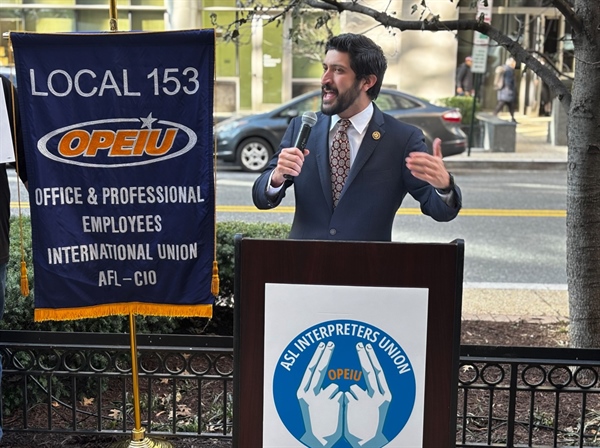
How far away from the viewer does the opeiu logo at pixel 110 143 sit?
11.9 ft

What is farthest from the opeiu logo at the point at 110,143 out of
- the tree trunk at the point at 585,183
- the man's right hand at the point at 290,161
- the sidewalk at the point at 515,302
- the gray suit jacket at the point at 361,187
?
the sidewalk at the point at 515,302

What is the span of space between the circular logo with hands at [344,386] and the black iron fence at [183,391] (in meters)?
1.07

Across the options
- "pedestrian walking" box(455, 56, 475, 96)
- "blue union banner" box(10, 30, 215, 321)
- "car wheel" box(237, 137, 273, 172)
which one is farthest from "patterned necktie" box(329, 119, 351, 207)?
"pedestrian walking" box(455, 56, 475, 96)

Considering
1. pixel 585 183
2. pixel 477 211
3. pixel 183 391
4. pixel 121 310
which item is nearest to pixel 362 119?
pixel 121 310

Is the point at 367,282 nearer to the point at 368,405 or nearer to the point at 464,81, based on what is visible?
the point at 368,405

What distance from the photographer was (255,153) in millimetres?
16672

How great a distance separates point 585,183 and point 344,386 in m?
2.64

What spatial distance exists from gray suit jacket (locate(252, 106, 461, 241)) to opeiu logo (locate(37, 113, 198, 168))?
0.45 meters

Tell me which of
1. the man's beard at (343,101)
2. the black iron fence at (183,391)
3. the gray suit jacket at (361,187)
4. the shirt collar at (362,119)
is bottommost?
the black iron fence at (183,391)

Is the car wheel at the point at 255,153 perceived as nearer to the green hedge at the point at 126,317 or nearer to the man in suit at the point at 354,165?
the green hedge at the point at 126,317

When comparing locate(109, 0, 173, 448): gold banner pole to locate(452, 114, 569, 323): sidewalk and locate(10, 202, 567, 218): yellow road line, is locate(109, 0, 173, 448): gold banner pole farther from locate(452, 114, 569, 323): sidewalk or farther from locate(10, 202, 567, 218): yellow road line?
locate(10, 202, 567, 218): yellow road line

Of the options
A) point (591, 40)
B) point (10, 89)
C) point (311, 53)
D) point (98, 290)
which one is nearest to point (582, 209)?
point (591, 40)

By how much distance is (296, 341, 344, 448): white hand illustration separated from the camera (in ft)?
10.3

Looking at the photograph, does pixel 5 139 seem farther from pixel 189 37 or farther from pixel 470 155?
pixel 470 155
